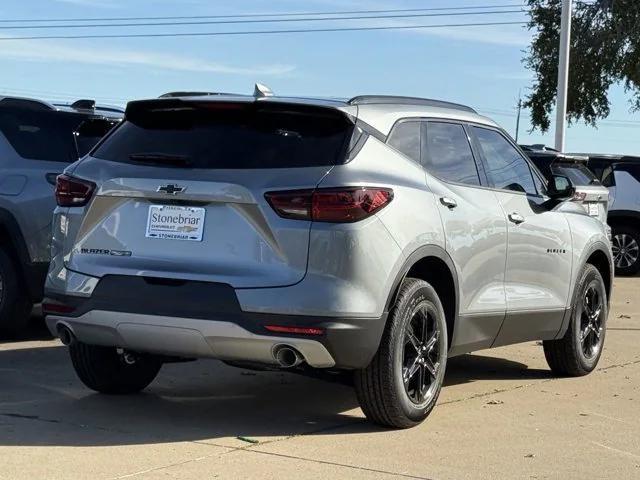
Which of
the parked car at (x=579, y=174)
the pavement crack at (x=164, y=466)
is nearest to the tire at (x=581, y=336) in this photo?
the pavement crack at (x=164, y=466)

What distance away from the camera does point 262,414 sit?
7.02 metres

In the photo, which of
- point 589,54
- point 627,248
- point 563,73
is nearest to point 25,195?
point 627,248

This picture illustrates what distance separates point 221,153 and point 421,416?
177 cm

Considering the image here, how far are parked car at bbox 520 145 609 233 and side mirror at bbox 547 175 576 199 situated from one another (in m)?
6.80

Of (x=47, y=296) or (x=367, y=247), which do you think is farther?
(x=47, y=296)

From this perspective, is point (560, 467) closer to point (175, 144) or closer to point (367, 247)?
point (367, 247)

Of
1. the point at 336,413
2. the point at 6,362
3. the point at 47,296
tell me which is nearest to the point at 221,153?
the point at 47,296

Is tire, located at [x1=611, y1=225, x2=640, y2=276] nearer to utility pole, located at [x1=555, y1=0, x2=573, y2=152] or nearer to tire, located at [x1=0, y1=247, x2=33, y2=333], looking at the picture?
utility pole, located at [x1=555, y1=0, x2=573, y2=152]

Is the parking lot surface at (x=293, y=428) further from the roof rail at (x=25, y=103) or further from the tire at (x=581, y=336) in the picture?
the roof rail at (x=25, y=103)

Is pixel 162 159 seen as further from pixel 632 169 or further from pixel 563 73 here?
pixel 563 73

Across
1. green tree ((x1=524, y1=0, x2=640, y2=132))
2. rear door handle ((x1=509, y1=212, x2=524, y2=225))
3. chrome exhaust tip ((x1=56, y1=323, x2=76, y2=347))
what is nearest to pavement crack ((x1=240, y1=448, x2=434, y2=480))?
chrome exhaust tip ((x1=56, y1=323, x2=76, y2=347))

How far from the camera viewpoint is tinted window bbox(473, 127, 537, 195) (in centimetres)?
777

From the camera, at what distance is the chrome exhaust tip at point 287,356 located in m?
6.07

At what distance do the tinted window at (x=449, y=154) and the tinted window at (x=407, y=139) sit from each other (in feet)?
0.29
